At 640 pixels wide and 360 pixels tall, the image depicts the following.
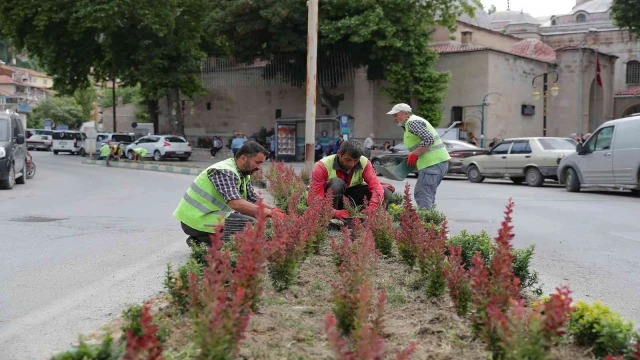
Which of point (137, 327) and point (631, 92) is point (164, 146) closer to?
point (631, 92)

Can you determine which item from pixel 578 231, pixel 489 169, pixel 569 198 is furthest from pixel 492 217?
pixel 489 169

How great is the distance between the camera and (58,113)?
9631cm

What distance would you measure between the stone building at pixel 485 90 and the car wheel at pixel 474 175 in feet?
A: 36.6

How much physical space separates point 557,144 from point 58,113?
85.9m

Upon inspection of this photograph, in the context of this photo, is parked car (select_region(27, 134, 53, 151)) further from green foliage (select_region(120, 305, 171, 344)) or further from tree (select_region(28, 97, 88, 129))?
green foliage (select_region(120, 305, 171, 344))

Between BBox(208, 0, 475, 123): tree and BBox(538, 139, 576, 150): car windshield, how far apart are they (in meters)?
13.4

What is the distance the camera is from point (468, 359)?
147 inches

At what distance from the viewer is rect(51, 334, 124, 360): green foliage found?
304 centimetres

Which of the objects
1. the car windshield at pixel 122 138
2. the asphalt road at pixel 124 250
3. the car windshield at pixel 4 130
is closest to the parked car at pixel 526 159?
the asphalt road at pixel 124 250

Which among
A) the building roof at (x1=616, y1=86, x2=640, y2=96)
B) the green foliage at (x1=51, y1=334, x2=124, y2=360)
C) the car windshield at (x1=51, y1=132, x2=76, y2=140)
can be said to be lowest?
the green foliage at (x1=51, y1=334, x2=124, y2=360)

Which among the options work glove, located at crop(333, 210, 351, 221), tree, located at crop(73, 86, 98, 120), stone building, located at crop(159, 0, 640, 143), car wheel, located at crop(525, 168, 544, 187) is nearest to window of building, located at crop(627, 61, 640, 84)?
stone building, located at crop(159, 0, 640, 143)

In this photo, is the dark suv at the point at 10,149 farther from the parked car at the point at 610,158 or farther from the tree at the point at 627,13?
the tree at the point at 627,13

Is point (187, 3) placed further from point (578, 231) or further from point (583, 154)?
point (578, 231)

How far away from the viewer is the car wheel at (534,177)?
22031mm
